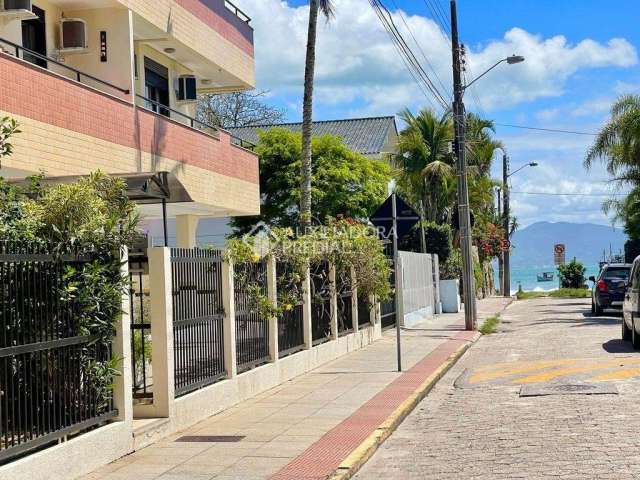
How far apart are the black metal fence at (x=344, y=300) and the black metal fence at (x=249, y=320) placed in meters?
4.96

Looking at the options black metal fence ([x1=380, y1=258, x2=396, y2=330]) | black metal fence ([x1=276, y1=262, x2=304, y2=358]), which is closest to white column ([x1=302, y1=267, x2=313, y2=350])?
black metal fence ([x1=276, y1=262, x2=304, y2=358])

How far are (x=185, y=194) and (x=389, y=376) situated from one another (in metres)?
4.94

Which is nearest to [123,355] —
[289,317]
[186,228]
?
[289,317]

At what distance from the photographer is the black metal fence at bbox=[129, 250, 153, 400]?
33.1 feet

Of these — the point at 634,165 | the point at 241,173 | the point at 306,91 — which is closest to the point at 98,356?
the point at 306,91

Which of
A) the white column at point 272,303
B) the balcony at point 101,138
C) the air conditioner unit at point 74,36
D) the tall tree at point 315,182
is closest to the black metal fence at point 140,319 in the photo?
the white column at point 272,303

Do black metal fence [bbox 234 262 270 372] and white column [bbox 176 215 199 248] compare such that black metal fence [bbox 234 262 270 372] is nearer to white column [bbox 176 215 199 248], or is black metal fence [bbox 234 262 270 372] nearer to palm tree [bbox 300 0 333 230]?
palm tree [bbox 300 0 333 230]

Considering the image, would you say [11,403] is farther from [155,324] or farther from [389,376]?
[389,376]

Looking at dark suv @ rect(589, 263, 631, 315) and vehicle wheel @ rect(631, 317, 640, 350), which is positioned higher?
dark suv @ rect(589, 263, 631, 315)

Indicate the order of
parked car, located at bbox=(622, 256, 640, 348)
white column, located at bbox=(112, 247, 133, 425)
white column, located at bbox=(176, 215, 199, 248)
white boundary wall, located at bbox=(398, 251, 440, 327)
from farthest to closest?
white boundary wall, located at bbox=(398, 251, 440, 327)
white column, located at bbox=(176, 215, 199, 248)
parked car, located at bbox=(622, 256, 640, 348)
white column, located at bbox=(112, 247, 133, 425)

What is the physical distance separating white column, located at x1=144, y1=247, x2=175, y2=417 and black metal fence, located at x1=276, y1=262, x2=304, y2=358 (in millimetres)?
4443

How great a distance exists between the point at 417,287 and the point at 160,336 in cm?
2045

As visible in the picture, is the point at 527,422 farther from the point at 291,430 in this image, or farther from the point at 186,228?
the point at 186,228

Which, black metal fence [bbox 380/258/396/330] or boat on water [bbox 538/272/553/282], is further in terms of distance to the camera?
boat on water [bbox 538/272/553/282]
